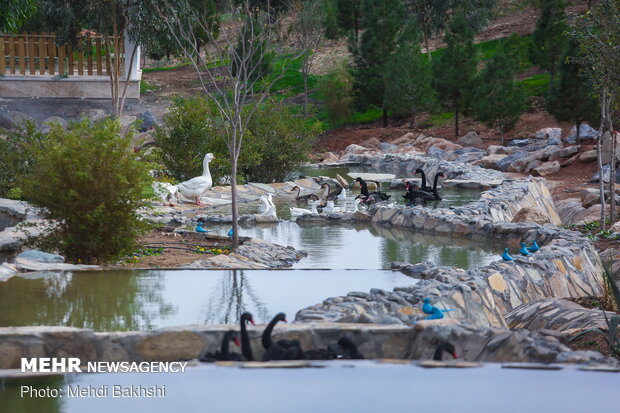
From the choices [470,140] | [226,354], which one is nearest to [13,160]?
[226,354]

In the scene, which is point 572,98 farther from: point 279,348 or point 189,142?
point 279,348

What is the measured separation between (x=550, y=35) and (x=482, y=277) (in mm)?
30081

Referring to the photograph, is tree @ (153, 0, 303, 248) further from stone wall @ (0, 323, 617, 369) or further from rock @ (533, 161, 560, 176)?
rock @ (533, 161, 560, 176)

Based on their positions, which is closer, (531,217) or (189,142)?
(531,217)

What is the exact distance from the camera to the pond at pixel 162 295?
25.0ft

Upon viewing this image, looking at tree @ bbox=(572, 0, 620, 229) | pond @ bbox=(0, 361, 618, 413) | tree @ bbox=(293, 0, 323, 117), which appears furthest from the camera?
tree @ bbox=(572, 0, 620, 229)

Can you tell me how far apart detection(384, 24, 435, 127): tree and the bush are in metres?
28.4

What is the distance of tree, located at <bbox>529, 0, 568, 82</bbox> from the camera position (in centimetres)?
3700

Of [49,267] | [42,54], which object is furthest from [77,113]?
[49,267]

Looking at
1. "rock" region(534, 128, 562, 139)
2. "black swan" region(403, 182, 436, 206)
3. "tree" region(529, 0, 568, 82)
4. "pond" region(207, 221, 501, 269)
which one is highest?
"tree" region(529, 0, 568, 82)

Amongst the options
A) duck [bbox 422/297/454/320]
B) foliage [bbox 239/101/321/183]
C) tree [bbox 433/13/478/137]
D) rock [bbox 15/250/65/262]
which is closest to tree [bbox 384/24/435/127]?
tree [bbox 433/13/478/137]

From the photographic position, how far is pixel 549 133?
3350 cm

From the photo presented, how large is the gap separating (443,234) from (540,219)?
2.01m

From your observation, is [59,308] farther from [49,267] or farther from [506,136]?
[506,136]
